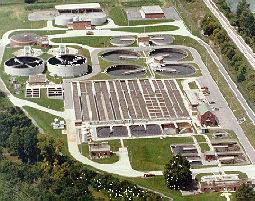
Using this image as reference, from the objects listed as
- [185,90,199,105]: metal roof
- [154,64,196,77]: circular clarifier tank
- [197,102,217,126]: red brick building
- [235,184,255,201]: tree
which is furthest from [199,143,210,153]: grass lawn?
[154,64,196,77]: circular clarifier tank

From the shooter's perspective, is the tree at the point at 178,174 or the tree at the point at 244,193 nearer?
the tree at the point at 244,193

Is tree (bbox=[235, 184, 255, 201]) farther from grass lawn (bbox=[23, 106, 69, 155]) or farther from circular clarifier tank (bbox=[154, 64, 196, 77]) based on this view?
circular clarifier tank (bbox=[154, 64, 196, 77])

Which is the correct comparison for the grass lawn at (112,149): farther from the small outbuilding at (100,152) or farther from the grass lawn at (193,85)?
the grass lawn at (193,85)

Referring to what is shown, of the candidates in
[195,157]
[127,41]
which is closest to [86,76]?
[127,41]

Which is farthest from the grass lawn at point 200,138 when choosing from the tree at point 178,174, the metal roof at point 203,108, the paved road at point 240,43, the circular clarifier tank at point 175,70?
the paved road at point 240,43

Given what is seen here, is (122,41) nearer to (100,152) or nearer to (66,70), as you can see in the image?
(66,70)

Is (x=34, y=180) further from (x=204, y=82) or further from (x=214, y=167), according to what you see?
(x=204, y=82)
